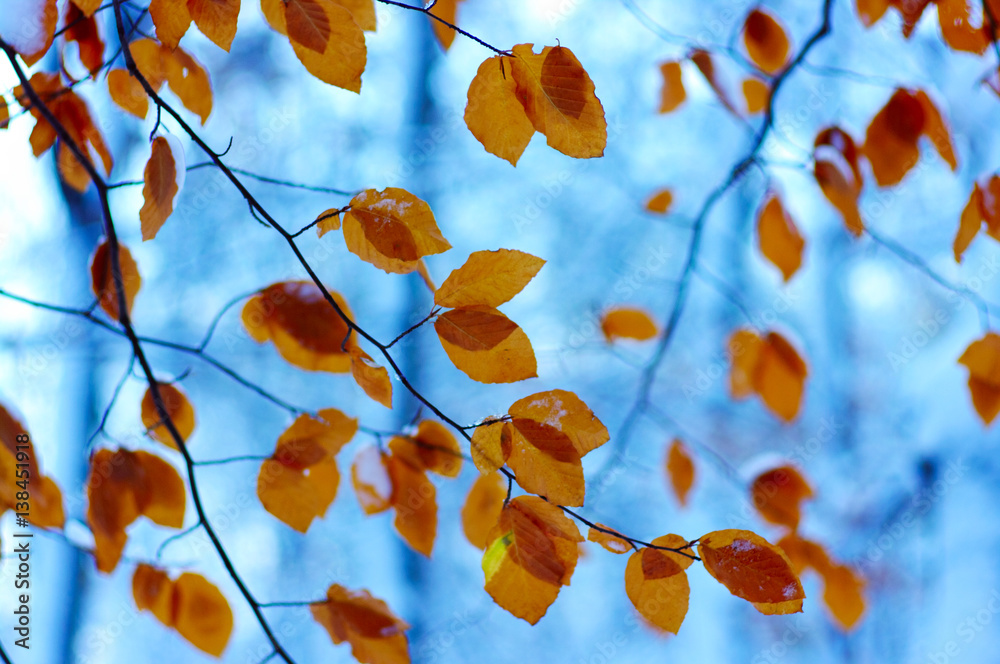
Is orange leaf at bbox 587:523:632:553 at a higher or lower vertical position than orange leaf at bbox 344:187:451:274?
lower

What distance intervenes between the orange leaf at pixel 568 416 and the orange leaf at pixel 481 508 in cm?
31

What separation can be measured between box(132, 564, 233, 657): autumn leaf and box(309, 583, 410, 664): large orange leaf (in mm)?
158

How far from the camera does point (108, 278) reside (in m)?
0.56

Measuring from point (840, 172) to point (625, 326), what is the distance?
715 mm

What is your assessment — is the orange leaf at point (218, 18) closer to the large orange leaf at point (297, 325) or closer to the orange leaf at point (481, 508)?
the large orange leaf at point (297, 325)

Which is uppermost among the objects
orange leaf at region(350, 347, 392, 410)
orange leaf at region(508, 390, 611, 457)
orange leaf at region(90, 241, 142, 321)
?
orange leaf at region(350, 347, 392, 410)

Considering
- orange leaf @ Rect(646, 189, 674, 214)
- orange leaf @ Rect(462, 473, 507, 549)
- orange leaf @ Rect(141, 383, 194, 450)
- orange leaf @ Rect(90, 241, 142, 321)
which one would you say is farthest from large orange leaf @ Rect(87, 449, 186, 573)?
orange leaf @ Rect(646, 189, 674, 214)

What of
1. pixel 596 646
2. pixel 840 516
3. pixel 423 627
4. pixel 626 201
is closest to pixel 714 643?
pixel 596 646

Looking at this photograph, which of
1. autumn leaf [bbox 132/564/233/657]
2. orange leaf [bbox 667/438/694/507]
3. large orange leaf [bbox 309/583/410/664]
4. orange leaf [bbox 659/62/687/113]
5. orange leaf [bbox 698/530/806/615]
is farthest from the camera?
orange leaf [bbox 667/438/694/507]

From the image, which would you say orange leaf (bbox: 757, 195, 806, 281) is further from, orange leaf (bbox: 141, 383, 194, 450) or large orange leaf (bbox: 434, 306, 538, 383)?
orange leaf (bbox: 141, 383, 194, 450)

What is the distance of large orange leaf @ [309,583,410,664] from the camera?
51cm

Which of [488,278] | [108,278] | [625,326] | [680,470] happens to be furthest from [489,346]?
[625,326]

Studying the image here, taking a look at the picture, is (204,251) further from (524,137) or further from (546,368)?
(524,137)

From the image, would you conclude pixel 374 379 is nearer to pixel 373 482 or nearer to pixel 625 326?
pixel 373 482
